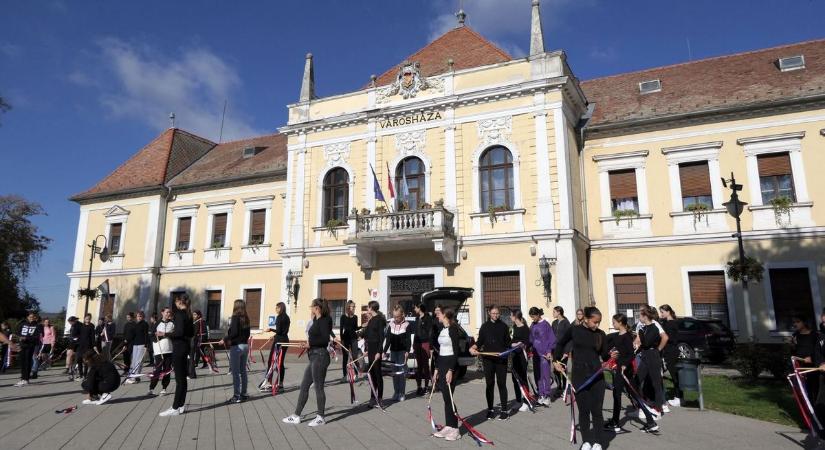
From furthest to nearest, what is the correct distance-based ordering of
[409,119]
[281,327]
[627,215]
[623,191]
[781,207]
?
1. [409,119]
2. [623,191]
3. [627,215]
4. [781,207]
5. [281,327]

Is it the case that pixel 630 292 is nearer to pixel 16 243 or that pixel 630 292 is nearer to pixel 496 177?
pixel 496 177

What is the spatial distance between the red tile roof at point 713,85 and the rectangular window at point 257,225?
15.3 m

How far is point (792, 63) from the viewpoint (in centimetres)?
1964

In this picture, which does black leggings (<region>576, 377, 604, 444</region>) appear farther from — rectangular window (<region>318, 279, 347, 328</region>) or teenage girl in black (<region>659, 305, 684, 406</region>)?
rectangular window (<region>318, 279, 347, 328</region>)

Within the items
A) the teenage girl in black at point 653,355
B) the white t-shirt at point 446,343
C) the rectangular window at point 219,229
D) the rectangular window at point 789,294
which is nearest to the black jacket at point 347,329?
the white t-shirt at point 446,343

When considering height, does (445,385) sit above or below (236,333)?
below

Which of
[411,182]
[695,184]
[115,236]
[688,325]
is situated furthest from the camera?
[115,236]

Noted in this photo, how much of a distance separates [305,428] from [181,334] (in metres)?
2.76

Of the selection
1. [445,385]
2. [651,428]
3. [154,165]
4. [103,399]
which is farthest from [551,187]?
[154,165]

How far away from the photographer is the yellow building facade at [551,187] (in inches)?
674

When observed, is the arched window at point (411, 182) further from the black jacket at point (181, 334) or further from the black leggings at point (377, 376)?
the black jacket at point (181, 334)

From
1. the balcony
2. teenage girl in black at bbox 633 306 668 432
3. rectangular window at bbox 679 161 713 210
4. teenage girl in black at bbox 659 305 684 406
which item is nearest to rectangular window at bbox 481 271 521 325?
the balcony

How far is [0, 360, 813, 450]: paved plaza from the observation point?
268 inches

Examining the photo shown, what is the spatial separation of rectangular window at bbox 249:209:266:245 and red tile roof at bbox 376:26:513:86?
8.43 metres
